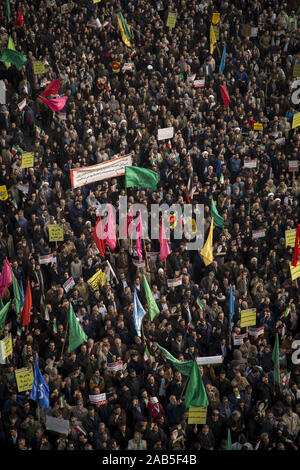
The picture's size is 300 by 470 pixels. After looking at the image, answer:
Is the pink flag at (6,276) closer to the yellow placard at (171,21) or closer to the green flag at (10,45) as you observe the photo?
the green flag at (10,45)

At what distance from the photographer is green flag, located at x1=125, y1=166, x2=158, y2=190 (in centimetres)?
1814

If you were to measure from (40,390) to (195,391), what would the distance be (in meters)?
2.55

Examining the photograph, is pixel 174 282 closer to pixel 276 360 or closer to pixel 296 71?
pixel 276 360

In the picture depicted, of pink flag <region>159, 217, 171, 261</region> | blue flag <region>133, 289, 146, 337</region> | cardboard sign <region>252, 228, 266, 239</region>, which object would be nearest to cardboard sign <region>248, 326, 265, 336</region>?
blue flag <region>133, 289, 146, 337</region>

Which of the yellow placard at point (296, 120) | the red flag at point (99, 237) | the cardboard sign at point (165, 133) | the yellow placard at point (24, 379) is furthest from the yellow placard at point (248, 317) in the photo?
the yellow placard at point (296, 120)

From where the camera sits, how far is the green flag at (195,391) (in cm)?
1409

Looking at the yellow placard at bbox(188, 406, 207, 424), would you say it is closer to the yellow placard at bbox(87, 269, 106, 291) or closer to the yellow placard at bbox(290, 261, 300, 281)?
the yellow placard at bbox(87, 269, 106, 291)

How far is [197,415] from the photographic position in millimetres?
14141

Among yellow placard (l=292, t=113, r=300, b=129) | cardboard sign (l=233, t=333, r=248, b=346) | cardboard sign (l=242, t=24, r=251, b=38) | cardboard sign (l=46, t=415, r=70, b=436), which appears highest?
cardboard sign (l=242, t=24, r=251, b=38)

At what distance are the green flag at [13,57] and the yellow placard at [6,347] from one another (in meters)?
8.44

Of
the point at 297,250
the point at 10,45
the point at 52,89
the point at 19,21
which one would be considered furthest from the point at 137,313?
the point at 19,21

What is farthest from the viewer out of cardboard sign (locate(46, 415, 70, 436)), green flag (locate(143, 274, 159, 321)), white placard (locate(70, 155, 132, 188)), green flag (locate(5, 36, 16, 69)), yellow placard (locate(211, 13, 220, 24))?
yellow placard (locate(211, 13, 220, 24))

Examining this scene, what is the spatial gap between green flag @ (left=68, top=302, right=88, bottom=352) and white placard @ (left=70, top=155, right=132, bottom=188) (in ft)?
13.6
